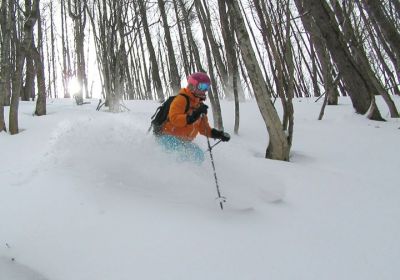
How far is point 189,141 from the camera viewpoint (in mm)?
4160

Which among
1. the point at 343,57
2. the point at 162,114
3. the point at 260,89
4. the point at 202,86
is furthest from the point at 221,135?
the point at 343,57

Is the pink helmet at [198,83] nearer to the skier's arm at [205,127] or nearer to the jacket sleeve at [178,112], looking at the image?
the jacket sleeve at [178,112]

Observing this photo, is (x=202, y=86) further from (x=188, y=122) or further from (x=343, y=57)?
(x=343, y=57)

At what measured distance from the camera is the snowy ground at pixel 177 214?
2391 millimetres

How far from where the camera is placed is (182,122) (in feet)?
12.4

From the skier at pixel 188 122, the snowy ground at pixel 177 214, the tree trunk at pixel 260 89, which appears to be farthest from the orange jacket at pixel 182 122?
the tree trunk at pixel 260 89

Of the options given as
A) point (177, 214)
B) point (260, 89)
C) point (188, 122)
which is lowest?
point (177, 214)

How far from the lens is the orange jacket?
3812 mm

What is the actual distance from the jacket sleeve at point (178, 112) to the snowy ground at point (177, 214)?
44 centimetres

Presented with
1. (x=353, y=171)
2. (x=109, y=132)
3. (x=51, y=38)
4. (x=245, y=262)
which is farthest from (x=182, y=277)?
(x=51, y=38)

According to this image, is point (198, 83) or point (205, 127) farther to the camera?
point (205, 127)

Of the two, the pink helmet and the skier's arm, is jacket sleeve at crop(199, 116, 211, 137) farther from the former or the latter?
the pink helmet

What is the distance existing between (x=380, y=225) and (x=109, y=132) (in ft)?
10.1

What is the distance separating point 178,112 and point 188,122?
161 mm
